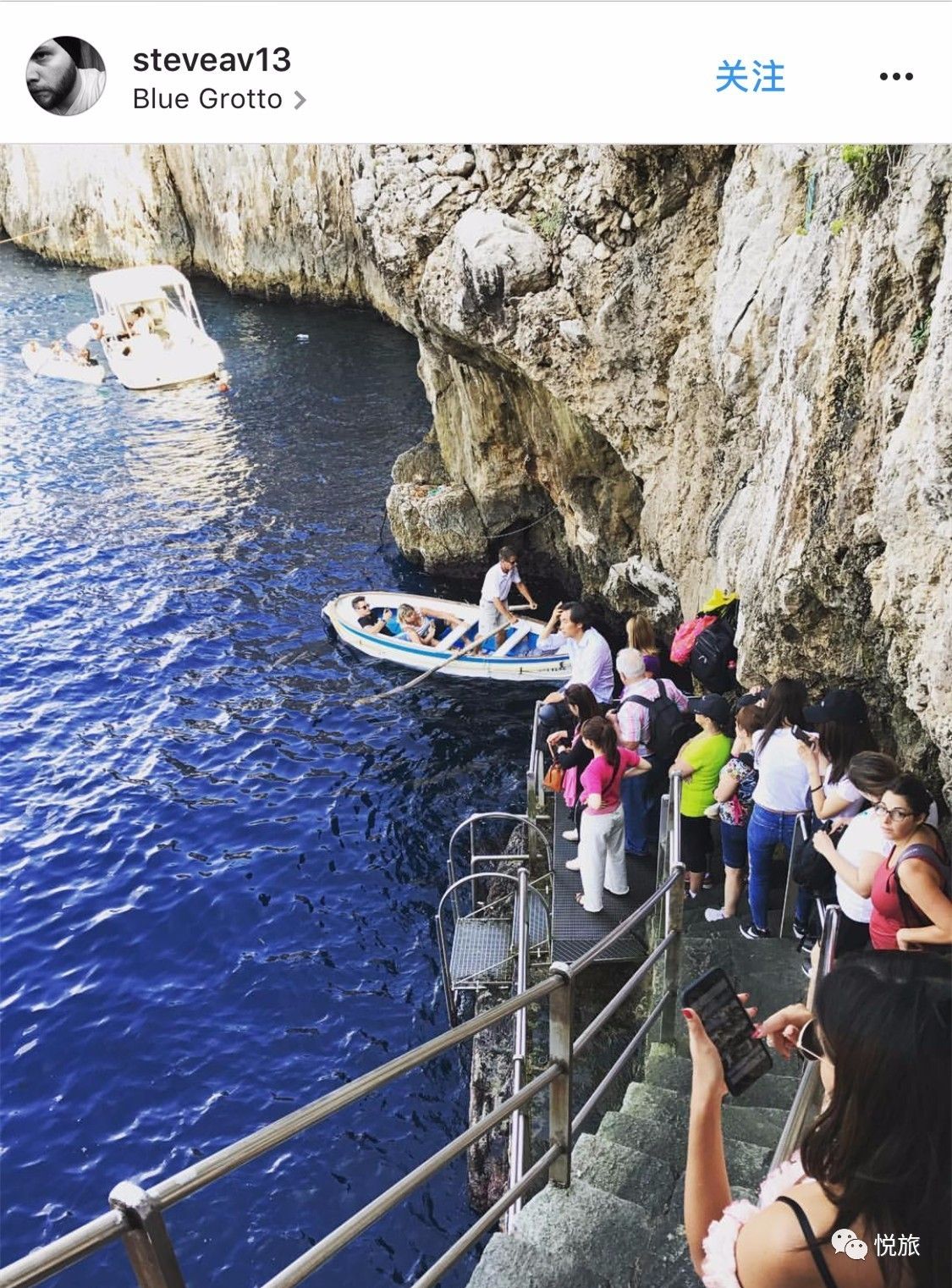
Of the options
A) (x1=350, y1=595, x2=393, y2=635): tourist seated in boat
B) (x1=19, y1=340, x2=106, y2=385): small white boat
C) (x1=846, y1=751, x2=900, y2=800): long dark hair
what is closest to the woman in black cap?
(x1=846, y1=751, x2=900, y2=800): long dark hair

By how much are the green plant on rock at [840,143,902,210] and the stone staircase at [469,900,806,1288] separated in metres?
5.13

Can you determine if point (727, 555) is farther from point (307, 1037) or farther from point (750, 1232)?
point (750, 1232)

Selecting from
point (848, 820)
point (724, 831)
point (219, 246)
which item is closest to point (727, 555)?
point (724, 831)

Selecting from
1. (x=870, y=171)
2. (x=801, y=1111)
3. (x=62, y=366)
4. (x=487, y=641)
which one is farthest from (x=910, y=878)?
(x=62, y=366)

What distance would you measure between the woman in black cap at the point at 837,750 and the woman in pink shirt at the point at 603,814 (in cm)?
157

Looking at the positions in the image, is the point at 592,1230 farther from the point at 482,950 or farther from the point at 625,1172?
the point at 482,950

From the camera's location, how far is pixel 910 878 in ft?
13.7

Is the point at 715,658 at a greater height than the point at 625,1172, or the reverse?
the point at 625,1172

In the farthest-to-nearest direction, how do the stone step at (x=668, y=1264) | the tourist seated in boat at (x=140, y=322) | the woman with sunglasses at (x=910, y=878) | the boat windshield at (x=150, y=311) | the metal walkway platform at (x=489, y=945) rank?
the tourist seated in boat at (x=140, y=322) < the boat windshield at (x=150, y=311) < the metal walkway platform at (x=489, y=945) < the woman with sunglasses at (x=910, y=878) < the stone step at (x=668, y=1264)

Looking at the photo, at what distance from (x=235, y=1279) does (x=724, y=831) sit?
4942 mm

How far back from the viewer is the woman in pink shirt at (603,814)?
6680mm

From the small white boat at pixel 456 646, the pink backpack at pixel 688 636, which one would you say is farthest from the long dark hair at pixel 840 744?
the small white boat at pixel 456 646

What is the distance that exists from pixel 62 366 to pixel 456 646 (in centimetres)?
1972

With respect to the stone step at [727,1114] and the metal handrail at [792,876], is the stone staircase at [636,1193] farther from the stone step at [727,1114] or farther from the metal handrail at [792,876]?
the metal handrail at [792,876]
